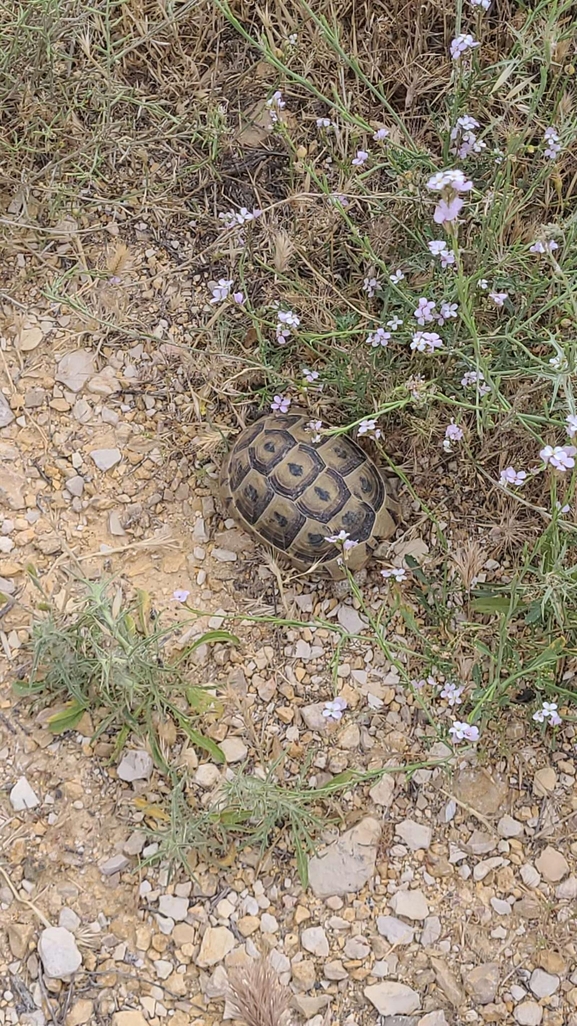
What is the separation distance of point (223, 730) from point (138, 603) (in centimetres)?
40

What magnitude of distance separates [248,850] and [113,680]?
21.0 inches

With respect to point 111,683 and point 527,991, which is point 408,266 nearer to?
point 111,683

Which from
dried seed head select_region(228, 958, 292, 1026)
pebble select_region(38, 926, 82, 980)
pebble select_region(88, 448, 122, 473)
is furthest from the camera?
pebble select_region(88, 448, 122, 473)

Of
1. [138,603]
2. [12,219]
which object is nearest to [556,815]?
[138,603]

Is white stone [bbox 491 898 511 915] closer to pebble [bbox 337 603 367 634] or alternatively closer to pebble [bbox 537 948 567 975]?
pebble [bbox 537 948 567 975]

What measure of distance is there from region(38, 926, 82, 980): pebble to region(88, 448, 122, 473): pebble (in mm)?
1213

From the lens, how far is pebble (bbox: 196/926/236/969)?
2.12 m

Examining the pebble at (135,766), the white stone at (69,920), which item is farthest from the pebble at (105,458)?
the white stone at (69,920)

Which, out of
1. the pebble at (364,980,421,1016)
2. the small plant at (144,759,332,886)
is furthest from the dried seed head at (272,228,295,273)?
the pebble at (364,980,421,1016)

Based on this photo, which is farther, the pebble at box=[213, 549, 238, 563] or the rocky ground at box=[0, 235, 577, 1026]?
the pebble at box=[213, 549, 238, 563]

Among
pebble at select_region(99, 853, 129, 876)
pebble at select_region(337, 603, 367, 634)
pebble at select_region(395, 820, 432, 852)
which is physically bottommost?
pebble at select_region(395, 820, 432, 852)

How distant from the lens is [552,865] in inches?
87.5

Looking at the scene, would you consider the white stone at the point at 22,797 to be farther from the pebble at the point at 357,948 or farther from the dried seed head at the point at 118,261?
the dried seed head at the point at 118,261

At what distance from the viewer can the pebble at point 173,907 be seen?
7.11 ft
